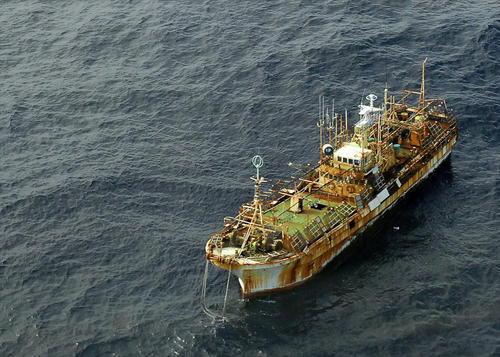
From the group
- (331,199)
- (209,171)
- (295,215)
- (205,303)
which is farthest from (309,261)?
(209,171)

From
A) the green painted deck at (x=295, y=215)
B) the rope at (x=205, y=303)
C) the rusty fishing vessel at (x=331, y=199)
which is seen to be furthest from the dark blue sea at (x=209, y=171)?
the green painted deck at (x=295, y=215)

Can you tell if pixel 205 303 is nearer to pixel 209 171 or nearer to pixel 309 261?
pixel 309 261

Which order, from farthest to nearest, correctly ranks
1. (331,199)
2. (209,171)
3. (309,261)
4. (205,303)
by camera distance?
(209,171), (331,199), (309,261), (205,303)

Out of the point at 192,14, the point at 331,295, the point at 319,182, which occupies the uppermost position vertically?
the point at 192,14

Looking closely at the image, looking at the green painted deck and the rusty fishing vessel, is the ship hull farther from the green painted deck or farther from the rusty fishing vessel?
the green painted deck

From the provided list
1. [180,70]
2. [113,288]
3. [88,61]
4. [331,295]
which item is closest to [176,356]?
[113,288]

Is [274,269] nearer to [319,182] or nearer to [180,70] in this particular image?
[319,182]
